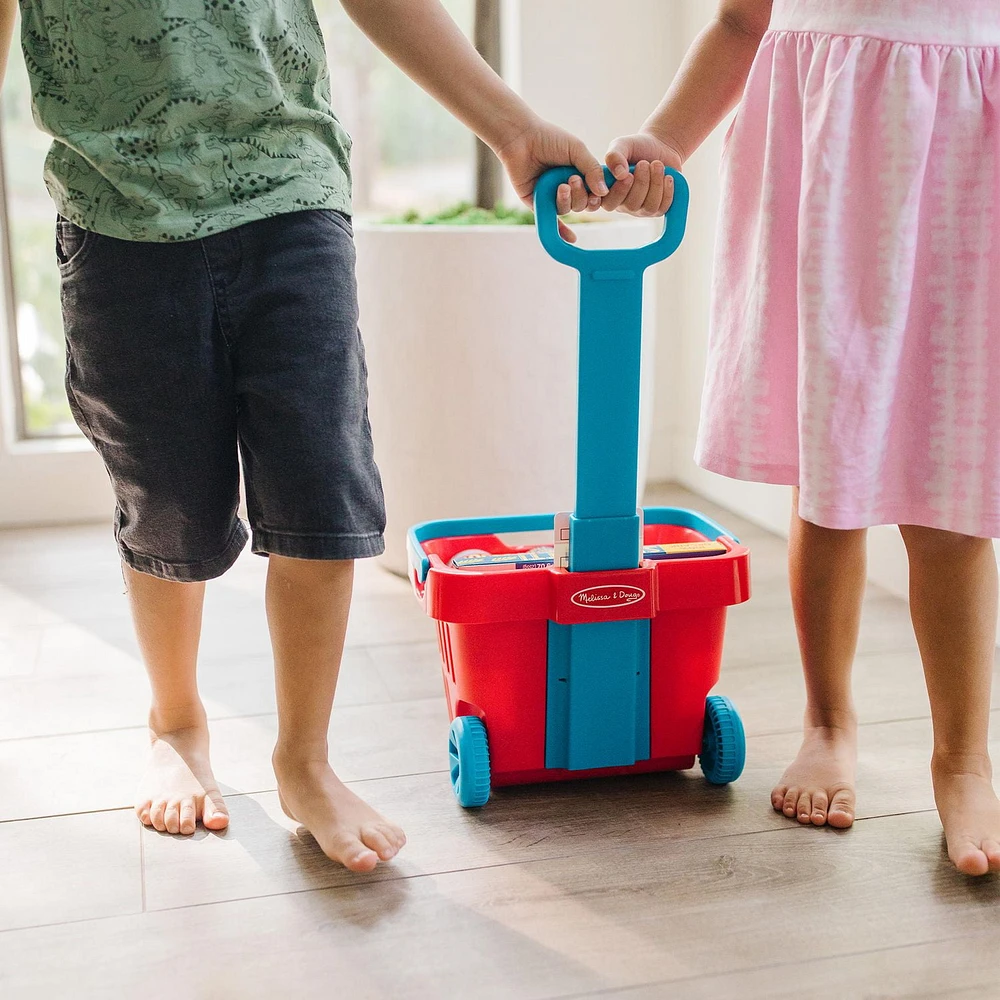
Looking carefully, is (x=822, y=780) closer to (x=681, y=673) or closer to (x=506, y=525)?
(x=681, y=673)

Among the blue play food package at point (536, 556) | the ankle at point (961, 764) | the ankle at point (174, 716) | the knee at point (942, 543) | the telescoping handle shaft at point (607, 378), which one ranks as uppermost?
the telescoping handle shaft at point (607, 378)

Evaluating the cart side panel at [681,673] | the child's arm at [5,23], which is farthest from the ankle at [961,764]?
the child's arm at [5,23]

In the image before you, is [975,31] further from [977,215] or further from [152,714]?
[152,714]

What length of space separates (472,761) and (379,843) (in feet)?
0.40

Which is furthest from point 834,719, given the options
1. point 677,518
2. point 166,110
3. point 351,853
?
point 166,110

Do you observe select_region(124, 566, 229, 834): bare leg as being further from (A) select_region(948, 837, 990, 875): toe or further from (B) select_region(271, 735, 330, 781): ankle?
(A) select_region(948, 837, 990, 875): toe

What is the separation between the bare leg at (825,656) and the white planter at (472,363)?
0.63 meters

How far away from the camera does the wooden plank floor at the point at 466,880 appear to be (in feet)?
2.84

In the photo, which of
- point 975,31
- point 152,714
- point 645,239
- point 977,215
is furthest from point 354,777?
point 645,239

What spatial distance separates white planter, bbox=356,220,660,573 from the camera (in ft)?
5.53

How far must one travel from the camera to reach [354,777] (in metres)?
1.19

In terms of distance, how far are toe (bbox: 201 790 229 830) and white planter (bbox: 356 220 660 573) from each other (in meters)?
0.74

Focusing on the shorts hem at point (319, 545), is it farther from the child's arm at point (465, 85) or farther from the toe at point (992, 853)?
the toe at point (992, 853)

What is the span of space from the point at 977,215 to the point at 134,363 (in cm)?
69
